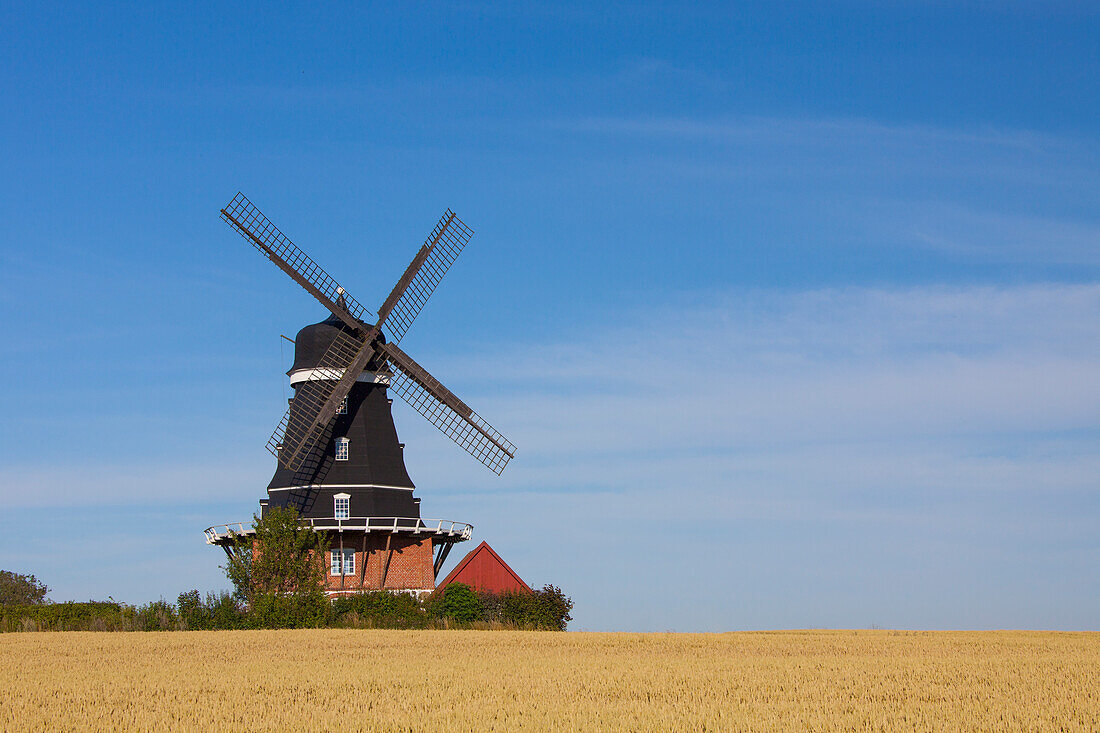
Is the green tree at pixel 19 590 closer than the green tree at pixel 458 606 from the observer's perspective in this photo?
No

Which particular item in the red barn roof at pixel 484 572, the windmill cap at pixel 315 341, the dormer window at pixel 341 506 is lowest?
the red barn roof at pixel 484 572

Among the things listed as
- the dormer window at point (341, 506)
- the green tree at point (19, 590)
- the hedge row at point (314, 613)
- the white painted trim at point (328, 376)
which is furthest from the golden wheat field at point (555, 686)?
the green tree at point (19, 590)

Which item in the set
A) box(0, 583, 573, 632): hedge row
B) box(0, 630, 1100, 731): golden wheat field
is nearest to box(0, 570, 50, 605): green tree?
box(0, 583, 573, 632): hedge row

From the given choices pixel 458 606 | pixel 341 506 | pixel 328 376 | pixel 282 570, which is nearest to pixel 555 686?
pixel 458 606

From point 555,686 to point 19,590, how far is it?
51.1 meters

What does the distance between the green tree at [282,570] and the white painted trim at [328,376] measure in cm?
500

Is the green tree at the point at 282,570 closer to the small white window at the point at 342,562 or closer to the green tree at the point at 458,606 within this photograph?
the small white window at the point at 342,562

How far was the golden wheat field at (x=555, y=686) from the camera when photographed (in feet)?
47.9

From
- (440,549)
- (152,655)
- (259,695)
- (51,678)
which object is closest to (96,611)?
(440,549)

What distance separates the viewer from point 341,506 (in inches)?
1703

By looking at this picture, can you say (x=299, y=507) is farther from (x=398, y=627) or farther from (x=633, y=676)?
(x=633, y=676)

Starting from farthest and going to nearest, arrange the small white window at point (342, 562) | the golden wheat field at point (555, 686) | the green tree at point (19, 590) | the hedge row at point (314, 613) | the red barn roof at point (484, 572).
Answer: the green tree at point (19, 590) → the red barn roof at point (484, 572) → the small white window at point (342, 562) → the hedge row at point (314, 613) → the golden wheat field at point (555, 686)

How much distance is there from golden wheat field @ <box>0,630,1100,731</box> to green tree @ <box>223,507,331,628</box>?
31.6ft

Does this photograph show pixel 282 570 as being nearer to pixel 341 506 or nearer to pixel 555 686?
pixel 341 506
